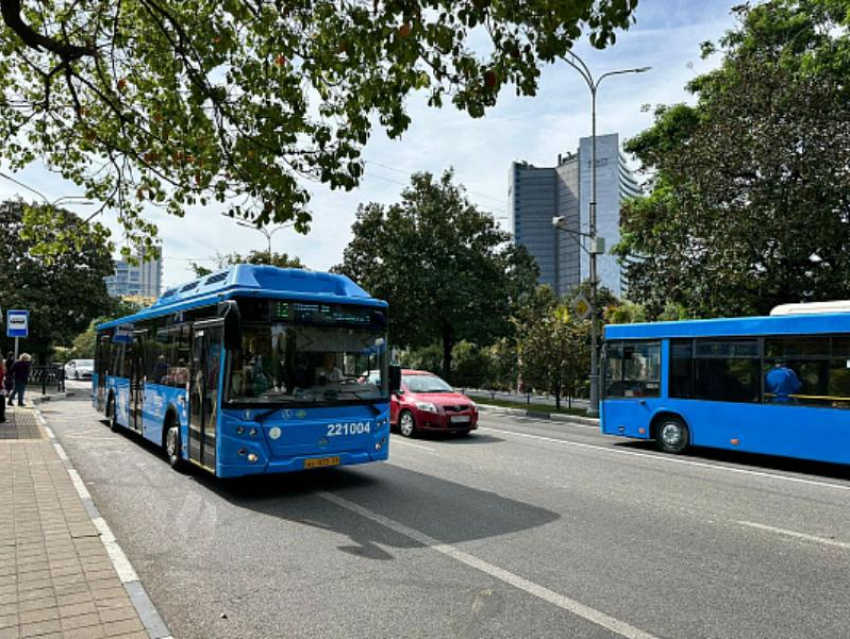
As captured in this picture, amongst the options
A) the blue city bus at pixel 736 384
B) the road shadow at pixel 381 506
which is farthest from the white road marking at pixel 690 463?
the road shadow at pixel 381 506

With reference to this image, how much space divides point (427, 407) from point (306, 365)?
258 inches

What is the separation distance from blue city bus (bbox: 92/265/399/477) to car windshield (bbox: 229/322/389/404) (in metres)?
0.01

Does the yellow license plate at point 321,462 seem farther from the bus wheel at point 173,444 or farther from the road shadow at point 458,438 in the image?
the road shadow at point 458,438

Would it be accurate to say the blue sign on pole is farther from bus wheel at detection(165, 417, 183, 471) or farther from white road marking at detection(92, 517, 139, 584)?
white road marking at detection(92, 517, 139, 584)

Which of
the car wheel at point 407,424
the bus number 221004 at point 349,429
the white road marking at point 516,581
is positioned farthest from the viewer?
the car wheel at point 407,424

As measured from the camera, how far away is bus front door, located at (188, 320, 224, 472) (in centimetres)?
811

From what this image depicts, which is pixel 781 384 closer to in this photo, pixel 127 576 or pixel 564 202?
pixel 127 576

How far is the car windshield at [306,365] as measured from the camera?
7883 millimetres

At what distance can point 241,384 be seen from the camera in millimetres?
7836

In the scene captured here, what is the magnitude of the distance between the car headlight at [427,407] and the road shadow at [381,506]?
4.48m

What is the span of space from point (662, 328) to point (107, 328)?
45.2 ft

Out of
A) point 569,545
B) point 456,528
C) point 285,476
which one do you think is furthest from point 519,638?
point 285,476

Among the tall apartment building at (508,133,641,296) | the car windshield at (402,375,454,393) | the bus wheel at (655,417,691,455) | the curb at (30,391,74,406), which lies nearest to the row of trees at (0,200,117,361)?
the curb at (30,391,74,406)

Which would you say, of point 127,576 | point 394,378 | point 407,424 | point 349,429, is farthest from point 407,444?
point 127,576
